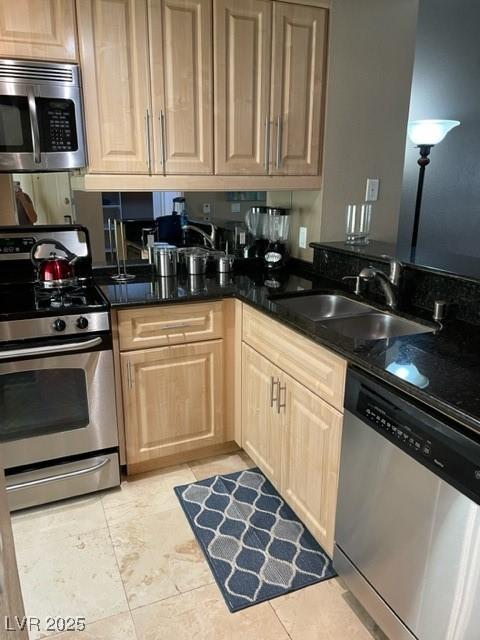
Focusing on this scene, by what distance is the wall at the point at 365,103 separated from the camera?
7.95 ft

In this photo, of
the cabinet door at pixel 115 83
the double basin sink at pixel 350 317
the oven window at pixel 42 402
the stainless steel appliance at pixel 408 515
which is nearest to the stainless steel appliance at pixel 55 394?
the oven window at pixel 42 402

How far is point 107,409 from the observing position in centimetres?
217

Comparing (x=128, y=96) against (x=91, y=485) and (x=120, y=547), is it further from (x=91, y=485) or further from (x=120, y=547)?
(x=120, y=547)

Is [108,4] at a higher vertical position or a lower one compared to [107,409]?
higher

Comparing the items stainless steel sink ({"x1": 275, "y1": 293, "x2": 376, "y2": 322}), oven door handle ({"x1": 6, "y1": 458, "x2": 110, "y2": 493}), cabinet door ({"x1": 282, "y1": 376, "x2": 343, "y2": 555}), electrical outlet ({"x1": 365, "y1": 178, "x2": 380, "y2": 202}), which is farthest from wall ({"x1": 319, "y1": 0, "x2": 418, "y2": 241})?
oven door handle ({"x1": 6, "y1": 458, "x2": 110, "y2": 493})

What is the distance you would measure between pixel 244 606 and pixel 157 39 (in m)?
2.28

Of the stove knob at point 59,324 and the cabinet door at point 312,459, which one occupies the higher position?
the stove knob at point 59,324

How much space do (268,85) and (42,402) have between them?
5.90 feet

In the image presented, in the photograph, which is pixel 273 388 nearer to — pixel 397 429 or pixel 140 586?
pixel 397 429

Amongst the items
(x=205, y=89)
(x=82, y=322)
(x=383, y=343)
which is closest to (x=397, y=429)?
(x=383, y=343)

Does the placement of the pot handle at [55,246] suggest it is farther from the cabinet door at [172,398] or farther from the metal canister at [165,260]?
the cabinet door at [172,398]

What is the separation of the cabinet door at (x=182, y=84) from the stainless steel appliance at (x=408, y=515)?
137cm

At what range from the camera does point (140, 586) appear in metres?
1.77

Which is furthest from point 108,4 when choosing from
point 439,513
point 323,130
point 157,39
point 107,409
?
point 439,513
